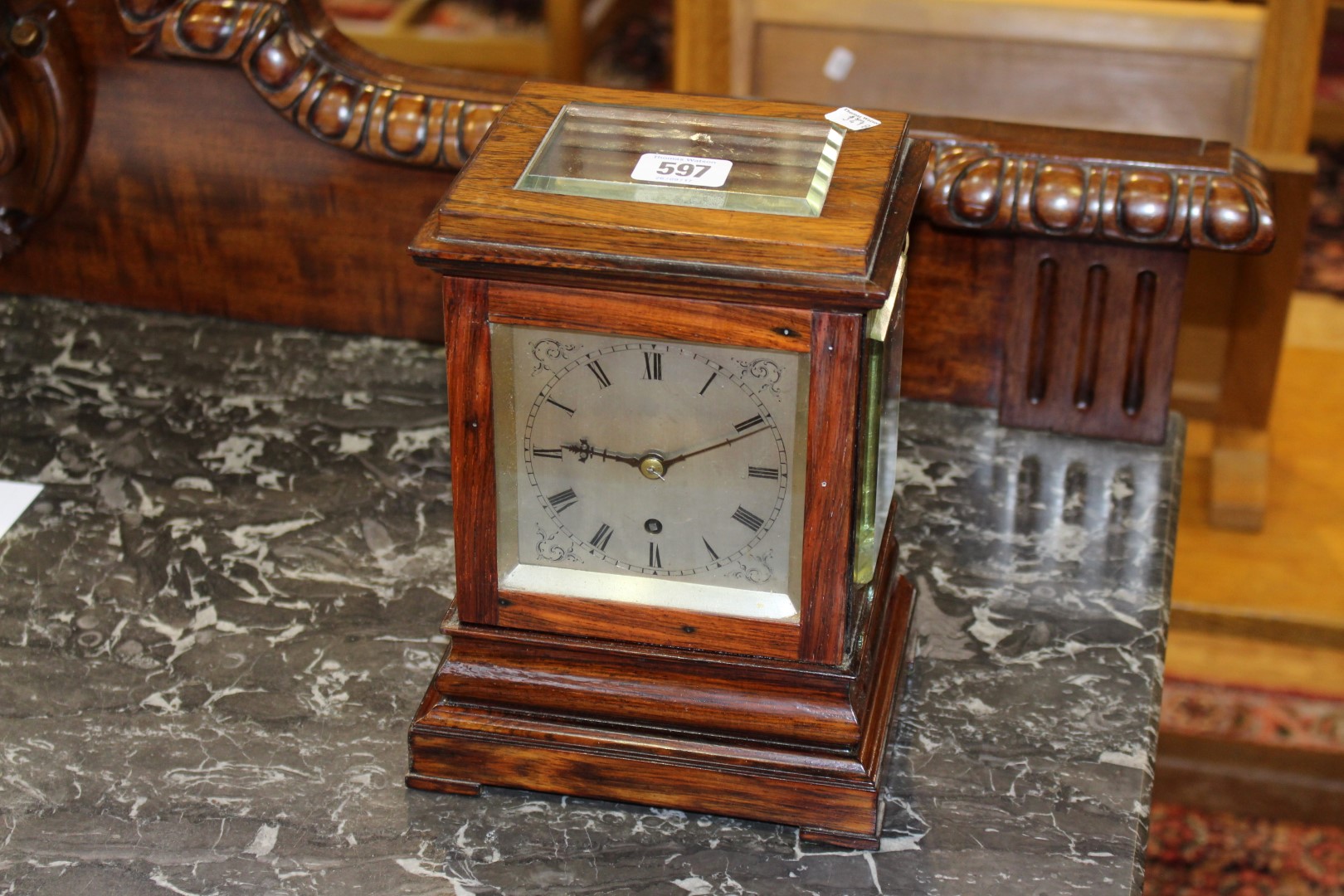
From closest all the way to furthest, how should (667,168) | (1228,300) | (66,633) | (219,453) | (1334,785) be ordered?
(667,168) → (66,633) → (219,453) → (1334,785) → (1228,300)

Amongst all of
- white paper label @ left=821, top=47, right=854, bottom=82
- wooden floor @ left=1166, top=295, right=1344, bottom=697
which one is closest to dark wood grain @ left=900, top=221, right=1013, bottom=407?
wooden floor @ left=1166, top=295, right=1344, bottom=697

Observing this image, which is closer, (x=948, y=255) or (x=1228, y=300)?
(x=948, y=255)

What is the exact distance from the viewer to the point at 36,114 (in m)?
1.86

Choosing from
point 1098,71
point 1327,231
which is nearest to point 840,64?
point 1098,71

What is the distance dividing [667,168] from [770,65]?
7.84ft

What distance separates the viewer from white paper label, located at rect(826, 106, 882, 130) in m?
1.25

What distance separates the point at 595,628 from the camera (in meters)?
1.24

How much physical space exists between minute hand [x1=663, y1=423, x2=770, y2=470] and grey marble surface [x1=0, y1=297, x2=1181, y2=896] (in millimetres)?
304

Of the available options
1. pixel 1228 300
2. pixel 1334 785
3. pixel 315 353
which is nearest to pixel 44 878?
pixel 315 353

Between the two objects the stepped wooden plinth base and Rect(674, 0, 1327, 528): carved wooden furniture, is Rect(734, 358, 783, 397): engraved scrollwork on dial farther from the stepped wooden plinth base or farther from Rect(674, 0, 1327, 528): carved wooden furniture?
Rect(674, 0, 1327, 528): carved wooden furniture

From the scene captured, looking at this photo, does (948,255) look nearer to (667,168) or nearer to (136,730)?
(667,168)

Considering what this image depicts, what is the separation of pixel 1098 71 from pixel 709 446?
7.72 ft

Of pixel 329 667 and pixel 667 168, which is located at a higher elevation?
pixel 667 168

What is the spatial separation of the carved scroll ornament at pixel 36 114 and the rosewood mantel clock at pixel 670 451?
800 mm
